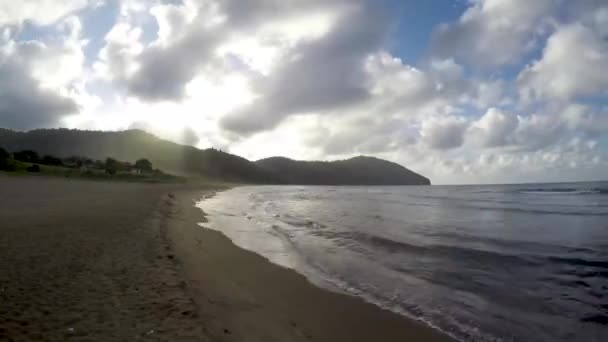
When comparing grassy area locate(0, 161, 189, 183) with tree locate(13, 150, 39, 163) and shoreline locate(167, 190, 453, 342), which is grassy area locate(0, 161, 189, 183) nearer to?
tree locate(13, 150, 39, 163)

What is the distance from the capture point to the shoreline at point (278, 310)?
19.6 feet

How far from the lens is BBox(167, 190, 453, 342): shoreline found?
5.98 meters

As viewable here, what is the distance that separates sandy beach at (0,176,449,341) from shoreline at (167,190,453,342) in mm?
22

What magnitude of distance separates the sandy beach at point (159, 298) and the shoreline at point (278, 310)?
0.07ft

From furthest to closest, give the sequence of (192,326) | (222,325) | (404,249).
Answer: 1. (404,249)
2. (222,325)
3. (192,326)

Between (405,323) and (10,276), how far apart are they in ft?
27.2

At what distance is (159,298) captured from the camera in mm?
6492

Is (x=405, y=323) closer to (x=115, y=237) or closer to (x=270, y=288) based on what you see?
(x=270, y=288)

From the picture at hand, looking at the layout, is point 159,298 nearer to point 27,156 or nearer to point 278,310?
point 278,310

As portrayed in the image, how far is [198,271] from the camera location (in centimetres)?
925

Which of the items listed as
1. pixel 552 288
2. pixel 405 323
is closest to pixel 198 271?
pixel 405 323

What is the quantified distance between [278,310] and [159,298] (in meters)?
2.32

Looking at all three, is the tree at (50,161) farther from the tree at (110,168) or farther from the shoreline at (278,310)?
the shoreline at (278,310)

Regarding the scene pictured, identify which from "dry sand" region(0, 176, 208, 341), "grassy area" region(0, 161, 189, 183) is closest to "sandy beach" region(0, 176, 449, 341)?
"dry sand" region(0, 176, 208, 341)
